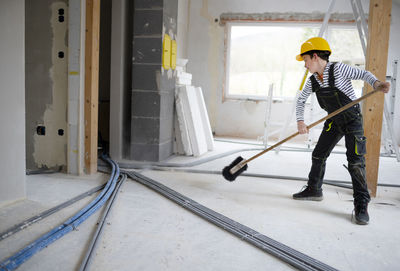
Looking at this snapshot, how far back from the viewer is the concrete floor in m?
1.90

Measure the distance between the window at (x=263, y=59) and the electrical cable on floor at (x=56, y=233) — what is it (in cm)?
490

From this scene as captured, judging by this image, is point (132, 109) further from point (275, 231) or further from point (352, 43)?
point (352, 43)

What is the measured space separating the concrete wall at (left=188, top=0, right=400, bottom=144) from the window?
195 mm

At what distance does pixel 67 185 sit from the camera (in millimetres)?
3230

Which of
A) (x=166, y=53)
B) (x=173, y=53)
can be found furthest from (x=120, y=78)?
(x=173, y=53)

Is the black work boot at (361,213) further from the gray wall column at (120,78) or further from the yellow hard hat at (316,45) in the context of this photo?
the gray wall column at (120,78)

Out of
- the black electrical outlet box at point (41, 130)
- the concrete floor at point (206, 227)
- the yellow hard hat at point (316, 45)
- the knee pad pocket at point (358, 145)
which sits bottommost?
the concrete floor at point (206, 227)

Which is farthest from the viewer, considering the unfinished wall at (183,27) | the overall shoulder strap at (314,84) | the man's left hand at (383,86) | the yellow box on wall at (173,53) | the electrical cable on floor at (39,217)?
the unfinished wall at (183,27)

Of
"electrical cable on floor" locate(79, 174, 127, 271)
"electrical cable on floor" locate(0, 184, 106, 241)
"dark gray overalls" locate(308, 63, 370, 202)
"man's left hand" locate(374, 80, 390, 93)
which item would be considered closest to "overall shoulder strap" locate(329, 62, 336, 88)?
"dark gray overalls" locate(308, 63, 370, 202)

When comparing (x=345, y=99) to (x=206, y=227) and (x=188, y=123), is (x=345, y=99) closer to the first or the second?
(x=206, y=227)

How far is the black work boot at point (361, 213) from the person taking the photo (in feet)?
8.25

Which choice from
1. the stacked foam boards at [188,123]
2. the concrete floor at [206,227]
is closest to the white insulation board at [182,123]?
the stacked foam boards at [188,123]

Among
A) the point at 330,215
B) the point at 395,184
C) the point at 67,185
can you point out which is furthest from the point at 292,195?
the point at 67,185

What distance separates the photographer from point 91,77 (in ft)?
11.4
